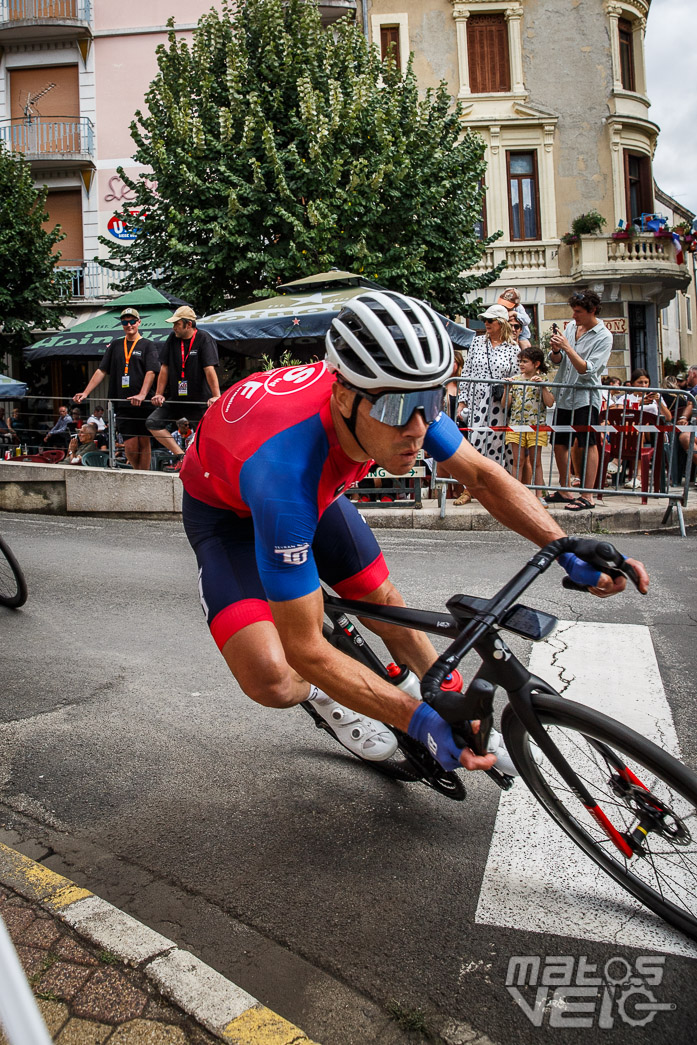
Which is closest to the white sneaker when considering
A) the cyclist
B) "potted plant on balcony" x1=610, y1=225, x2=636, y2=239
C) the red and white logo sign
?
the cyclist

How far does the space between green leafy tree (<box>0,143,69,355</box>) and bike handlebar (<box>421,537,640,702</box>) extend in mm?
25745

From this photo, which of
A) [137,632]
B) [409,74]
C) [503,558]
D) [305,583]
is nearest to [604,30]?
[409,74]

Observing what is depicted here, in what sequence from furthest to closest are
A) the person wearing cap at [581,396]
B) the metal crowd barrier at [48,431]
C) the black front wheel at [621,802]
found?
the metal crowd barrier at [48,431] → the person wearing cap at [581,396] → the black front wheel at [621,802]

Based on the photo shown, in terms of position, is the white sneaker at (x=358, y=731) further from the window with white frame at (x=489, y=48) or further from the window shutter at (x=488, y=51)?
the window shutter at (x=488, y=51)

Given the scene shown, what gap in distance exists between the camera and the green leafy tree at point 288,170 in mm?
17938

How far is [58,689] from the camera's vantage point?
4676 mm

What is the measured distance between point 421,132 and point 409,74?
78.5 inches

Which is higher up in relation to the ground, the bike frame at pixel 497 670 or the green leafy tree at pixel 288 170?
the green leafy tree at pixel 288 170

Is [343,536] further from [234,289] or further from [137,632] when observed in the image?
[234,289]

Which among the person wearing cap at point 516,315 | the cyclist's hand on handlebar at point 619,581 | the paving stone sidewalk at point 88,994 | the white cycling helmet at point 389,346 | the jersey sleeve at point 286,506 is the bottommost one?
the paving stone sidewalk at point 88,994

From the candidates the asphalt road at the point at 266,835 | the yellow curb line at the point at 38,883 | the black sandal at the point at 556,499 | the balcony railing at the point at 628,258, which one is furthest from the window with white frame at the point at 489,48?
the yellow curb line at the point at 38,883

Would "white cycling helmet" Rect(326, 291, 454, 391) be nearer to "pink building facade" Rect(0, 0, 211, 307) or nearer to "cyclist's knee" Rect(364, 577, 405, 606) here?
"cyclist's knee" Rect(364, 577, 405, 606)

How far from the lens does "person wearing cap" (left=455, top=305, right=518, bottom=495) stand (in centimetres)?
946

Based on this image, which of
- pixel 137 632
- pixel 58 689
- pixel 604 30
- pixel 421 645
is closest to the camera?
pixel 421 645
